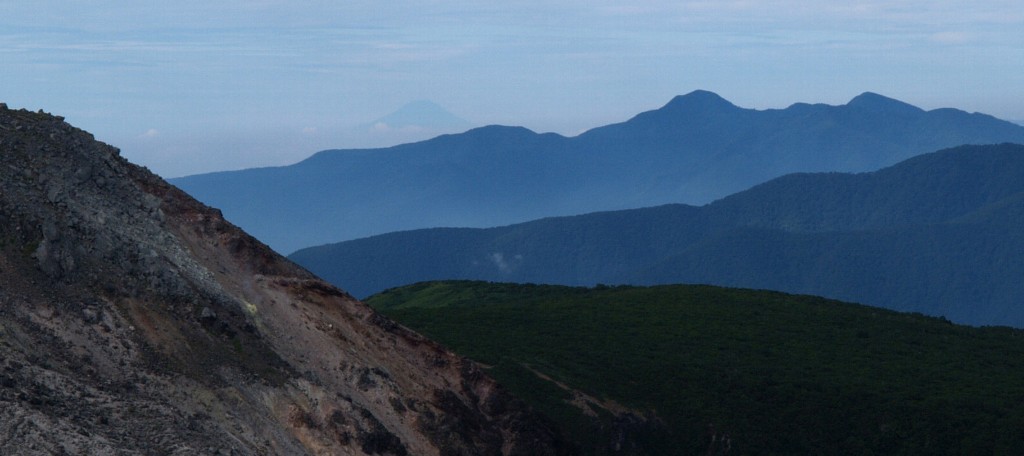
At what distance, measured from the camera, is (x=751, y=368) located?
54562 millimetres

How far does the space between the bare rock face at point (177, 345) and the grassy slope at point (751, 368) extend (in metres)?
10.2

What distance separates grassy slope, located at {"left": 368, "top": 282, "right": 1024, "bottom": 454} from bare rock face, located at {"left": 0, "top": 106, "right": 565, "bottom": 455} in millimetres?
10241

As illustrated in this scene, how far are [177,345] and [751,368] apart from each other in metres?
31.8

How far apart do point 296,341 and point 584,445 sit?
13784 mm

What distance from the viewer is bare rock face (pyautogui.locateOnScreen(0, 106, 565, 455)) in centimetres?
2456

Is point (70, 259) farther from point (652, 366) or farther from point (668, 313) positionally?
point (668, 313)

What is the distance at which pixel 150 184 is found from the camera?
3662cm

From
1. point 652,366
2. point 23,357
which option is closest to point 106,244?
point 23,357

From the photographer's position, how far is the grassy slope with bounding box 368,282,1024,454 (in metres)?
47.2

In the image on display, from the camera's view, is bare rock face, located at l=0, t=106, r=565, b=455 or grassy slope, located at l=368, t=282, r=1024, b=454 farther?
grassy slope, located at l=368, t=282, r=1024, b=454

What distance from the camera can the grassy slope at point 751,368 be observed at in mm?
47188

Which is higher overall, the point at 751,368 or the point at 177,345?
the point at 177,345

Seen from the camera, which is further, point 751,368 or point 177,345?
point 751,368

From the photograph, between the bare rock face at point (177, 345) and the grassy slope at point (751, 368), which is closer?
the bare rock face at point (177, 345)
